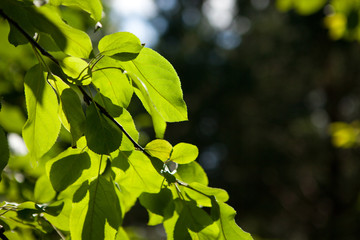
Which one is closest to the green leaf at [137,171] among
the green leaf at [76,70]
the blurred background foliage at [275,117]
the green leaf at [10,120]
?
the green leaf at [76,70]

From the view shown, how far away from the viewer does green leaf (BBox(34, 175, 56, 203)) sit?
2.36 ft

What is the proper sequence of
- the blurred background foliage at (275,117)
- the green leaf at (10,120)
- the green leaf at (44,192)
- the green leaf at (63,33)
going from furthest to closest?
the blurred background foliage at (275,117) → the green leaf at (10,120) → the green leaf at (44,192) → the green leaf at (63,33)

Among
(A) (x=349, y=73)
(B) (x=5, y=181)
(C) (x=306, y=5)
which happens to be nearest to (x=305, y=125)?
(A) (x=349, y=73)

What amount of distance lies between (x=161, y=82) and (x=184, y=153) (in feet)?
0.39

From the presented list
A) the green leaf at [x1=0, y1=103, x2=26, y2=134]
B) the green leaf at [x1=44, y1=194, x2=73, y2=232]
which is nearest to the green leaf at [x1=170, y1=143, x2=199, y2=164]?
the green leaf at [x1=44, y1=194, x2=73, y2=232]

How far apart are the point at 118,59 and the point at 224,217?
0.29 meters

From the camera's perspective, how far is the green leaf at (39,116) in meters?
0.50

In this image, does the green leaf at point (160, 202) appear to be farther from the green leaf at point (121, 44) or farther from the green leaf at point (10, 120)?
the green leaf at point (10, 120)

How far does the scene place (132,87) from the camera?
53 cm

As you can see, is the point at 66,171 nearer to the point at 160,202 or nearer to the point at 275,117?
the point at 160,202

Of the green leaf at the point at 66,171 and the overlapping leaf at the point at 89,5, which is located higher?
the overlapping leaf at the point at 89,5

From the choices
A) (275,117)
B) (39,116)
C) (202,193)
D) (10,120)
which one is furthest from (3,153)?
(275,117)

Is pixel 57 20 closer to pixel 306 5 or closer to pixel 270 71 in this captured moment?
pixel 306 5

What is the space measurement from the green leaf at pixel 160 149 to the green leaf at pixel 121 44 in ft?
0.47
